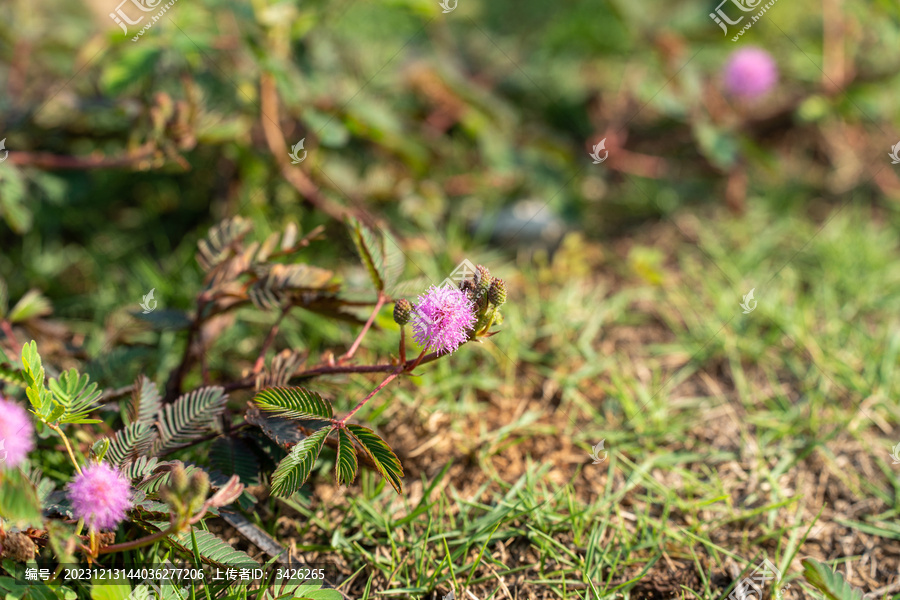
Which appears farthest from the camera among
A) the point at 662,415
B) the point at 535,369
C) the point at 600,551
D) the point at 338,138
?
the point at 338,138

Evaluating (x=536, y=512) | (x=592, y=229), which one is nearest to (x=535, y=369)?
(x=536, y=512)

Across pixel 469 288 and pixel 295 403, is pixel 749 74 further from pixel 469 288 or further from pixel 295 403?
pixel 295 403

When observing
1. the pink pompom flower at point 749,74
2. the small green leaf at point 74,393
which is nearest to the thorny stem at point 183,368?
the small green leaf at point 74,393

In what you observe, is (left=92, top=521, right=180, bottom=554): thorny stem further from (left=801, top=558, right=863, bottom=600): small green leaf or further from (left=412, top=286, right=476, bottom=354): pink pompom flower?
(left=801, top=558, right=863, bottom=600): small green leaf

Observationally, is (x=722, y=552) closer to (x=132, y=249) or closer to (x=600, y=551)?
(x=600, y=551)

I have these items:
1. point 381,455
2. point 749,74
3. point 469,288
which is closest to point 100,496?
point 381,455

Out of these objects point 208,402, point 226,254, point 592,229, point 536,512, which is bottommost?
point 592,229

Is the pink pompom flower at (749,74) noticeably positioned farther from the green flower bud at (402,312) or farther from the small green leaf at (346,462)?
the small green leaf at (346,462)
